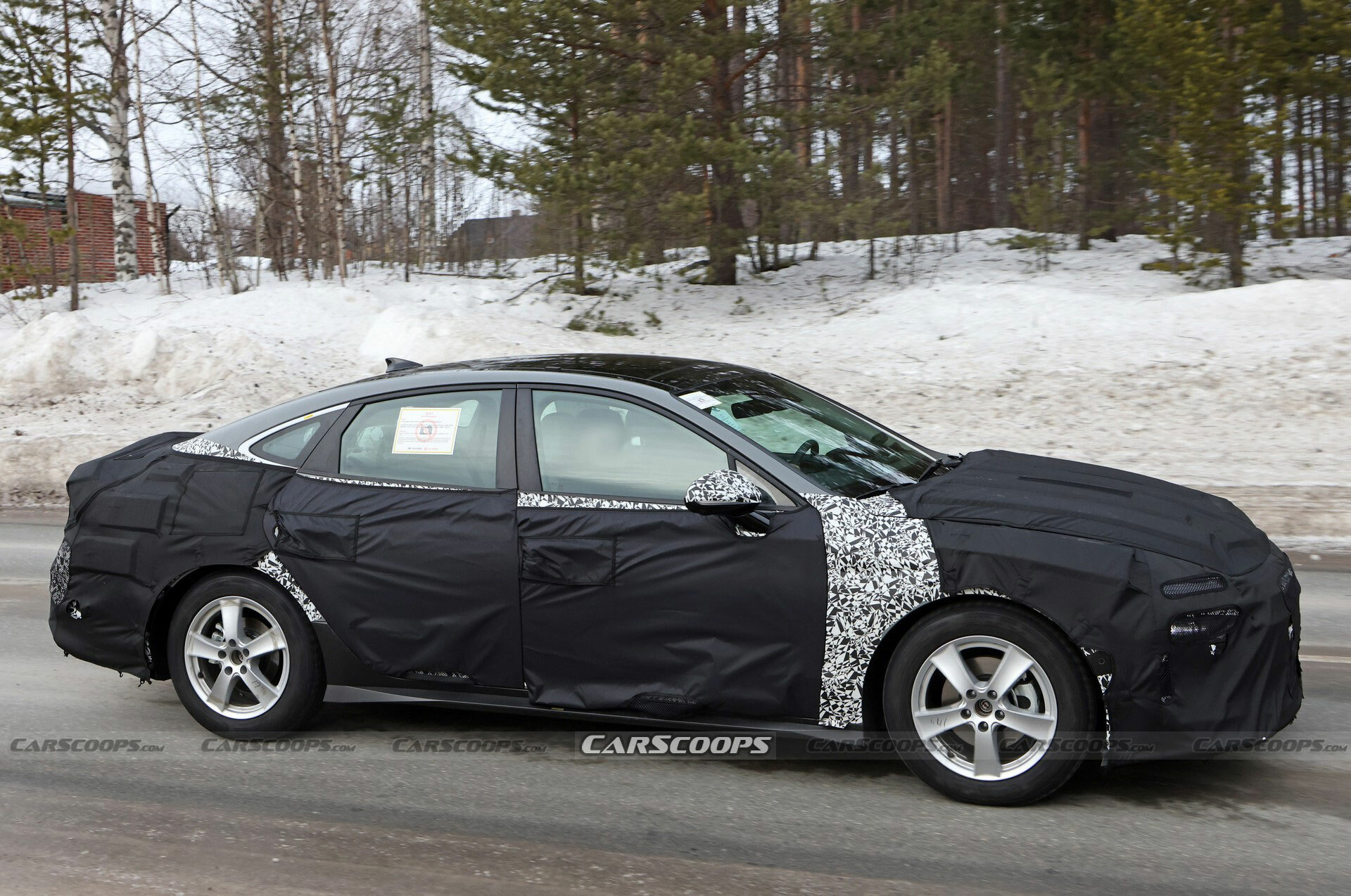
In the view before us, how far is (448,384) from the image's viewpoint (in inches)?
202

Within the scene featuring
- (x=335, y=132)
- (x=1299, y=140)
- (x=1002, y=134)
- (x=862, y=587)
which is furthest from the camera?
(x=1002, y=134)

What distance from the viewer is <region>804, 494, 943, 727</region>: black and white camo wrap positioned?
418 cm

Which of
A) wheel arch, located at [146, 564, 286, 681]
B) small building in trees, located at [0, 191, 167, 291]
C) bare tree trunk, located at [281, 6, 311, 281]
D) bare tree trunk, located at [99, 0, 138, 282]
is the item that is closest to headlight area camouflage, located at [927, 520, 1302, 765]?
wheel arch, located at [146, 564, 286, 681]

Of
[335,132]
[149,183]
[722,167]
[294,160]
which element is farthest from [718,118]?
[149,183]

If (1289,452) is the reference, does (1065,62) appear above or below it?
above

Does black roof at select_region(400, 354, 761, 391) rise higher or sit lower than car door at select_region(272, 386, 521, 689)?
higher

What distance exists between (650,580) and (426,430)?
4.08 ft

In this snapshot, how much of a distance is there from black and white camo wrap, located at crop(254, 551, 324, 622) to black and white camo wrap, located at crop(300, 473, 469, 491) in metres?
0.37

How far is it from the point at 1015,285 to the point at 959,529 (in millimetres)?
15229

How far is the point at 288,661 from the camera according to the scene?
498 cm

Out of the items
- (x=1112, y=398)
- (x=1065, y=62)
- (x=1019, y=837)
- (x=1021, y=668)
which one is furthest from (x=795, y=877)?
(x=1065, y=62)

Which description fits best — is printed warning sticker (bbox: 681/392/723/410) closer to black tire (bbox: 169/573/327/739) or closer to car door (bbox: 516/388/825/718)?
car door (bbox: 516/388/825/718)

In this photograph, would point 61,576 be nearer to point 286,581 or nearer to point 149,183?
point 286,581

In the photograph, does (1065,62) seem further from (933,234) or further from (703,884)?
(703,884)
